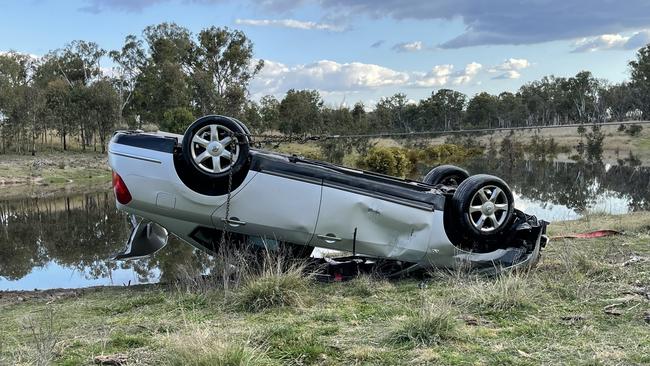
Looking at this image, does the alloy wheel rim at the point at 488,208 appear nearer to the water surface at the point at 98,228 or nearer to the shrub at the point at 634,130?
the water surface at the point at 98,228

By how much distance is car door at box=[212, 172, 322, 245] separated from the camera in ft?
22.1

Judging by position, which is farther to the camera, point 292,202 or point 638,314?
point 292,202

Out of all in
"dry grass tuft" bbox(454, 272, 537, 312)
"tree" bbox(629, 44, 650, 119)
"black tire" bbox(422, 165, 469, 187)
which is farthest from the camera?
"tree" bbox(629, 44, 650, 119)

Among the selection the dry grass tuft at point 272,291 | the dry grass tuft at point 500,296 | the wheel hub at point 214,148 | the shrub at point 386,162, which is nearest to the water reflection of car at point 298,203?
the wheel hub at point 214,148

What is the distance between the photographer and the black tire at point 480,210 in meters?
6.99

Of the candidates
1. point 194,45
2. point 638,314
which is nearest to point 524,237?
point 638,314

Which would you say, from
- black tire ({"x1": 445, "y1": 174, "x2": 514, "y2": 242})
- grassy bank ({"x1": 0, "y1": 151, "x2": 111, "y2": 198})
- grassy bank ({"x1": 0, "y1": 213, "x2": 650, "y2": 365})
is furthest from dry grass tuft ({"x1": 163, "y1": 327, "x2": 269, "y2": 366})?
grassy bank ({"x1": 0, "y1": 151, "x2": 111, "y2": 198})

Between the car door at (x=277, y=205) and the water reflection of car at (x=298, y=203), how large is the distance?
0.04 feet

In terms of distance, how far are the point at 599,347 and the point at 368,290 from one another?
2697 mm

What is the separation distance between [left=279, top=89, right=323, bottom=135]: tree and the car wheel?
146 feet

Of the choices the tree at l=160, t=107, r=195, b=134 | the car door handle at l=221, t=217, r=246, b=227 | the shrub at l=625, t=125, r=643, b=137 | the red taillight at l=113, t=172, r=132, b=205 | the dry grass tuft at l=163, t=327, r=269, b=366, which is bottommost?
the dry grass tuft at l=163, t=327, r=269, b=366

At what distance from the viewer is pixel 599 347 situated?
4164mm

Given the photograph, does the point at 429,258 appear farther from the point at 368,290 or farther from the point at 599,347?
the point at 599,347

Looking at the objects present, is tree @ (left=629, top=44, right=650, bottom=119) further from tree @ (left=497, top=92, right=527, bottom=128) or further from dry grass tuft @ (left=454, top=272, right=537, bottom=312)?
dry grass tuft @ (left=454, top=272, right=537, bottom=312)
